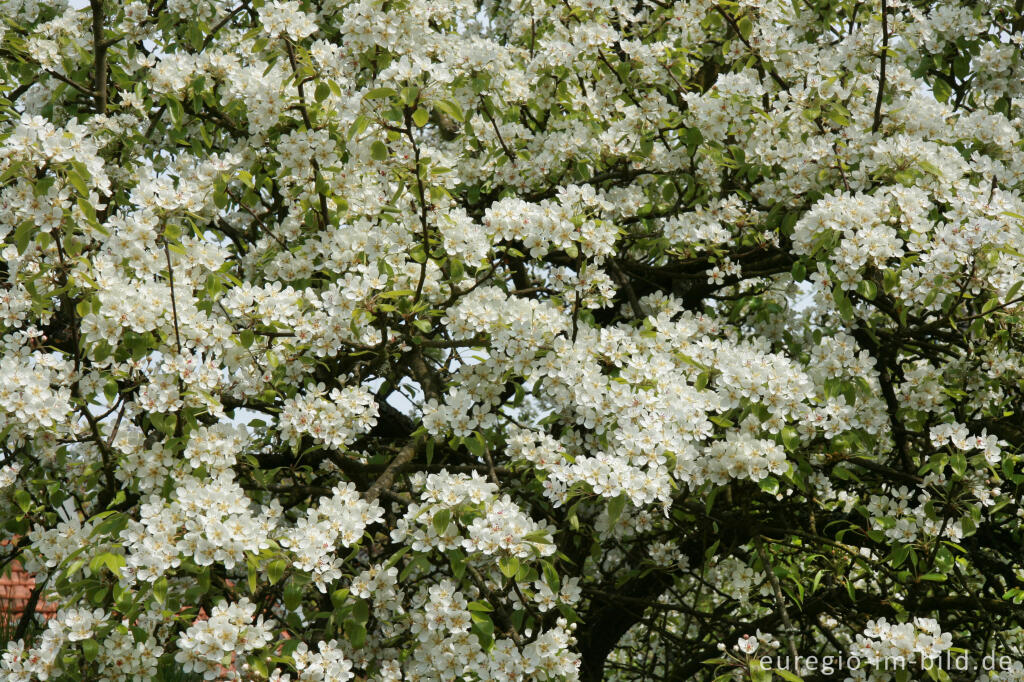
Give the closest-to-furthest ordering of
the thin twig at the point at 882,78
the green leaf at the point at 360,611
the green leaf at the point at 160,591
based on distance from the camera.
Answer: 1. the green leaf at the point at 160,591
2. the green leaf at the point at 360,611
3. the thin twig at the point at 882,78

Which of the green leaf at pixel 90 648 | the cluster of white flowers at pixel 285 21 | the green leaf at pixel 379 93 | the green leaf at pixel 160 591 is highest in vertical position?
the cluster of white flowers at pixel 285 21

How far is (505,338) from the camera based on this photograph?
296 centimetres

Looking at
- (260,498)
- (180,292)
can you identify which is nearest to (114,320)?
(180,292)

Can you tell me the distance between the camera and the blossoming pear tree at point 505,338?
2.73 metres

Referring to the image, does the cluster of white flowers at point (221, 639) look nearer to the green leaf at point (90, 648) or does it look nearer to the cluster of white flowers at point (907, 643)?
the green leaf at point (90, 648)

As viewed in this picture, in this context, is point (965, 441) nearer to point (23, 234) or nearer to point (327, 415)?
point (327, 415)

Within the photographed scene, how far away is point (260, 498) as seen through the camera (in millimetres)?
3469

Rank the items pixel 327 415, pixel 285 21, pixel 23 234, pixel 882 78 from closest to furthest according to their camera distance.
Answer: pixel 23 234
pixel 327 415
pixel 285 21
pixel 882 78

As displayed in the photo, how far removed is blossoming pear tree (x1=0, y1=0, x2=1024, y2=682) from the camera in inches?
107

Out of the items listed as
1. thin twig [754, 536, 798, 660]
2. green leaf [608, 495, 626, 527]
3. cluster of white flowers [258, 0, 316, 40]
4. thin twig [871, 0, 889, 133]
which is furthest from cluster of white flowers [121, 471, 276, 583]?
thin twig [871, 0, 889, 133]

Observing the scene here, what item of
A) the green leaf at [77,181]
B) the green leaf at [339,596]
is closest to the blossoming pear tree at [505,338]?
the green leaf at [339,596]

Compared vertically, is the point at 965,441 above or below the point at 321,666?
above

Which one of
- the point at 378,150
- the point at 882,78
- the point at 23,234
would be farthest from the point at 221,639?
the point at 882,78

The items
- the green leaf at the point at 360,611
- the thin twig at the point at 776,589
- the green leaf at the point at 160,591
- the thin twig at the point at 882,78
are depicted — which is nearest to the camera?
the green leaf at the point at 160,591
